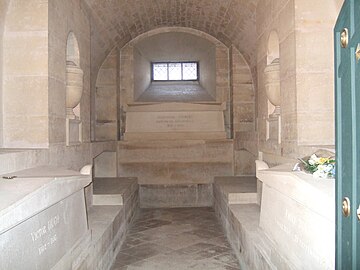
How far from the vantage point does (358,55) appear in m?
1.12

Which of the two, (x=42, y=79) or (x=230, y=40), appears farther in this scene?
(x=230, y=40)

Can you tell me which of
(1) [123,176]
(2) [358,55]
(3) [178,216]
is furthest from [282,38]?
(1) [123,176]

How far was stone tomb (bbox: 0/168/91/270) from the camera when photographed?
5.23 feet

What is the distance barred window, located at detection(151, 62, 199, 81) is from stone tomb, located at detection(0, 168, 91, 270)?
6124 millimetres

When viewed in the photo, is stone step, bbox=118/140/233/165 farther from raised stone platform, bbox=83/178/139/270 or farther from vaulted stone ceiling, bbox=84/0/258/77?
vaulted stone ceiling, bbox=84/0/258/77

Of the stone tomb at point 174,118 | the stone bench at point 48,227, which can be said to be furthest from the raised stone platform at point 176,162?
the stone bench at point 48,227

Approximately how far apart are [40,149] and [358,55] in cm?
283

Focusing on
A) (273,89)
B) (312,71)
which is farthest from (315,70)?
(273,89)

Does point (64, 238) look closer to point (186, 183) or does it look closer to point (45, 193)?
point (45, 193)

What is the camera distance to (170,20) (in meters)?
7.46

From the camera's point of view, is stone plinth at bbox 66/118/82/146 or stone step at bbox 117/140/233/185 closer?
stone plinth at bbox 66/118/82/146

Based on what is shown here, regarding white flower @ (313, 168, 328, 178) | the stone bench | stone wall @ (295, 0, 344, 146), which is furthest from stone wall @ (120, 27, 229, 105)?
white flower @ (313, 168, 328, 178)

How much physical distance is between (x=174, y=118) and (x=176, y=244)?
374 cm

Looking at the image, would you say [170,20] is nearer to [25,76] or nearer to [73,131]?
[73,131]
